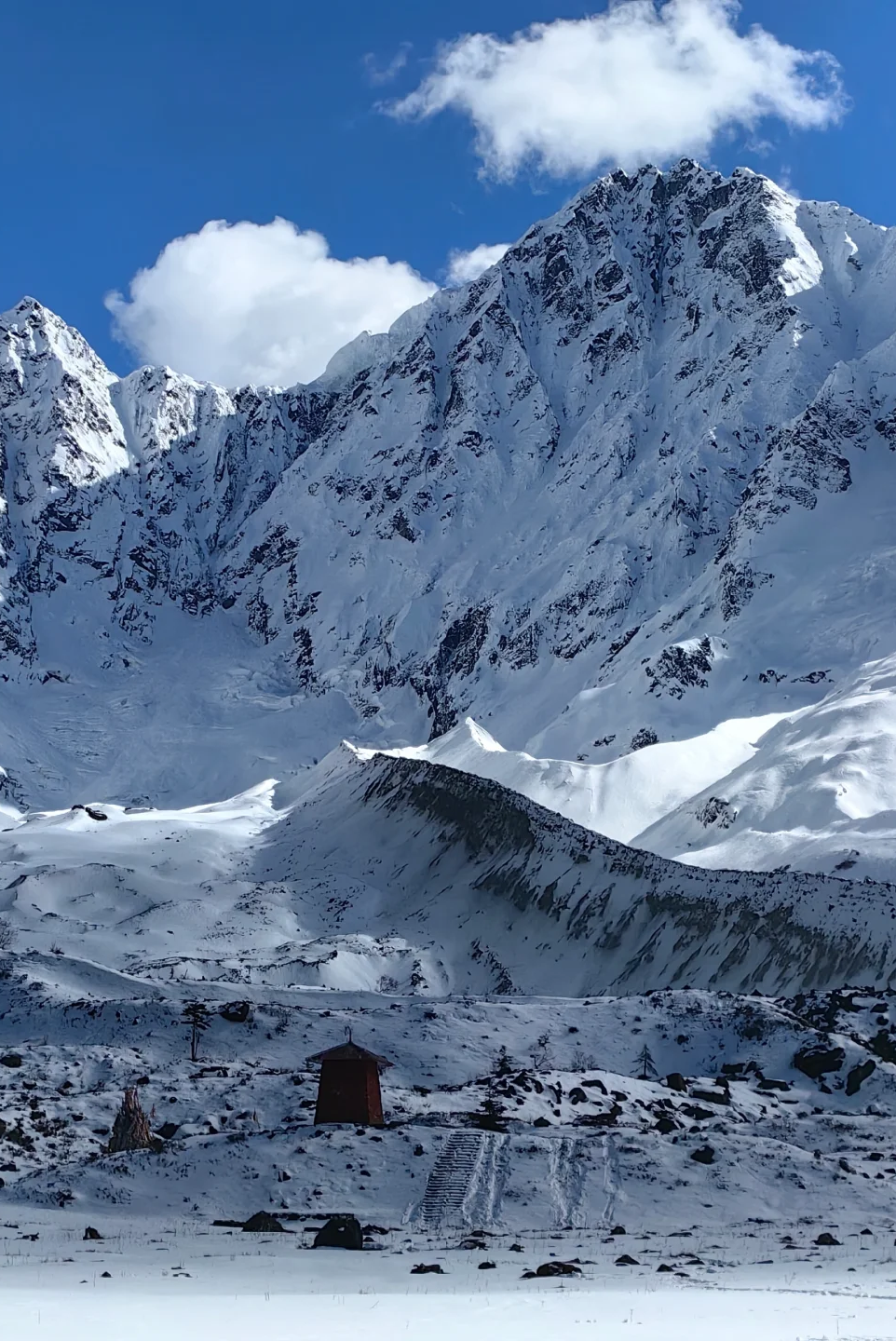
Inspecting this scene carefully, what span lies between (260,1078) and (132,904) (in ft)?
216

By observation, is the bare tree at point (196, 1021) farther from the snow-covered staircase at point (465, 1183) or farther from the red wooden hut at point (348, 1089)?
the snow-covered staircase at point (465, 1183)

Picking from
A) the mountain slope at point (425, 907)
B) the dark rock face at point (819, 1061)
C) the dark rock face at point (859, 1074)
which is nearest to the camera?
the dark rock face at point (859, 1074)

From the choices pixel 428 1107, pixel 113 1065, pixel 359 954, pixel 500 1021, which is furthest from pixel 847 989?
pixel 359 954

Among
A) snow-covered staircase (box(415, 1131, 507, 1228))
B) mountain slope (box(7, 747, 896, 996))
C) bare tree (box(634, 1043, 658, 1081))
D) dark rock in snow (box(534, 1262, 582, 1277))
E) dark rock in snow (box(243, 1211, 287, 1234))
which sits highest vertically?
mountain slope (box(7, 747, 896, 996))

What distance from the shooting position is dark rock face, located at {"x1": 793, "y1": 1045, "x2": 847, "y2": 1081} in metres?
58.5

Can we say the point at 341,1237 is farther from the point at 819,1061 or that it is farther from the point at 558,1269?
the point at 819,1061

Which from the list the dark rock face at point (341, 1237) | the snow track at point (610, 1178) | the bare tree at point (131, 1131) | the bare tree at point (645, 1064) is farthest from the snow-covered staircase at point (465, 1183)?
the bare tree at point (645, 1064)

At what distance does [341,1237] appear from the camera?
36.8 metres

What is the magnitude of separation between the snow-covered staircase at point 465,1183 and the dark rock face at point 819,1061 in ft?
53.0

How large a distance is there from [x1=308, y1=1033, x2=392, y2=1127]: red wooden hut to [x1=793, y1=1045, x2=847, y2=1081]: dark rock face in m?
15.9

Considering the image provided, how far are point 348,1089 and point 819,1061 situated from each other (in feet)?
57.3

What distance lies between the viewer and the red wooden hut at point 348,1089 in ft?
164

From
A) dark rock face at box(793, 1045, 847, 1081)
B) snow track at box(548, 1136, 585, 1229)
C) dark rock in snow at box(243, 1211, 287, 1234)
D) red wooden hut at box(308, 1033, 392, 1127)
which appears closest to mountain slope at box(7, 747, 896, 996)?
dark rock face at box(793, 1045, 847, 1081)

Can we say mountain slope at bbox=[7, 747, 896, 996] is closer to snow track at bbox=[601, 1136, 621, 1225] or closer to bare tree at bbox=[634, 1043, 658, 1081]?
bare tree at bbox=[634, 1043, 658, 1081]
